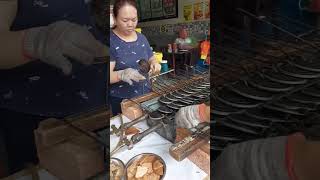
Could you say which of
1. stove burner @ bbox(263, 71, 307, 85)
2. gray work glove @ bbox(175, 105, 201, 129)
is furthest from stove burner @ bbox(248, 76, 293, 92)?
gray work glove @ bbox(175, 105, 201, 129)

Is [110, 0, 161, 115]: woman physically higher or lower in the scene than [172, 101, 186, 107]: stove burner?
higher

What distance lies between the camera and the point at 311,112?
Result: 612mm

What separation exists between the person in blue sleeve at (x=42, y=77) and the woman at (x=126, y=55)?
0.02 meters

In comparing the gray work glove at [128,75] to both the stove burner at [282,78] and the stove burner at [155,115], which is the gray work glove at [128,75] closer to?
the stove burner at [155,115]

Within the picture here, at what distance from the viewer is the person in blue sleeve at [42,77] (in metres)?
0.42

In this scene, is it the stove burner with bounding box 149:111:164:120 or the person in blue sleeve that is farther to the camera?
the stove burner with bounding box 149:111:164:120

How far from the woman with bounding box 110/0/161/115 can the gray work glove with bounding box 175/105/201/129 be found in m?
0.09

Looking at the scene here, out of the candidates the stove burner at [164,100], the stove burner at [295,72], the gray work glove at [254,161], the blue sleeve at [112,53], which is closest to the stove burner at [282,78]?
the stove burner at [295,72]

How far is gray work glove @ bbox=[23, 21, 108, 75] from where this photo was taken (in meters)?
0.43

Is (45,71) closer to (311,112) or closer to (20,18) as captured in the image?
(20,18)

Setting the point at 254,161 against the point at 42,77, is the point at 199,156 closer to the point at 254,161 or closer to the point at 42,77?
the point at 254,161

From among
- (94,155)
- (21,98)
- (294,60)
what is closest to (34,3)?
(21,98)

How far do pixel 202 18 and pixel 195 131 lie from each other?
22cm

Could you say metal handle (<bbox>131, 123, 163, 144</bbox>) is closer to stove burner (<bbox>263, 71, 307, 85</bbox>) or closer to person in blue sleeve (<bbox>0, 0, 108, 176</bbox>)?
person in blue sleeve (<bbox>0, 0, 108, 176</bbox>)
